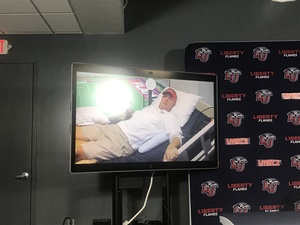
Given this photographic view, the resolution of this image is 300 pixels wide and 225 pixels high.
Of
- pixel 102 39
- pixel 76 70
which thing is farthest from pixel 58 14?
pixel 76 70

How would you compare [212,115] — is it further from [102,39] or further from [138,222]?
[102,39]

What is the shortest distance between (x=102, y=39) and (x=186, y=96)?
3.56ft

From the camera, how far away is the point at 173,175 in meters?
2.95

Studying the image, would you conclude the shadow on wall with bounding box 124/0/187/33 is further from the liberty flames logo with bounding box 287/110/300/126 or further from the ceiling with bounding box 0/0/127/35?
the liberty flames logo with bounding box 287/110/300/126

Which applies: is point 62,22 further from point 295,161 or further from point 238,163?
point 295,161

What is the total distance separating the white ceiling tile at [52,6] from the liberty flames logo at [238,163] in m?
1.92

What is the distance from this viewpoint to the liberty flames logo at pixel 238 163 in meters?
2.78

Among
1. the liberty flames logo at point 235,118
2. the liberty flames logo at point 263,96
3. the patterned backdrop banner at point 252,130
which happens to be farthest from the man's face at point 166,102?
the liberty flames logo at point 263,96

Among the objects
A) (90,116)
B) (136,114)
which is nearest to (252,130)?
(136,114)

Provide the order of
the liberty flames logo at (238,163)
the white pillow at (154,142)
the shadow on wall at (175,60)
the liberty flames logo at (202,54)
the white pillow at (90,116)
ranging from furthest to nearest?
the shadow on wall at (175,60)
the liberty flames logo at (202,54)
the liberty flames logo at (238,163)
the white pillow at (154,142)
the white pillow at (90,116)

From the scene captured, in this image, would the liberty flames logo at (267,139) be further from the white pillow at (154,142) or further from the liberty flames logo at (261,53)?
the white pillow at (154,142)

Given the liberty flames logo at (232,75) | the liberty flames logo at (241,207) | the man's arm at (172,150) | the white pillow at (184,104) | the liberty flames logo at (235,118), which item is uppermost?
the liberty flames logo at (232,75)

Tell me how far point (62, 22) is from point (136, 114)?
1141 mm

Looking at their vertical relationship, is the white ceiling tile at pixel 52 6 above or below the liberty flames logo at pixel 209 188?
above
